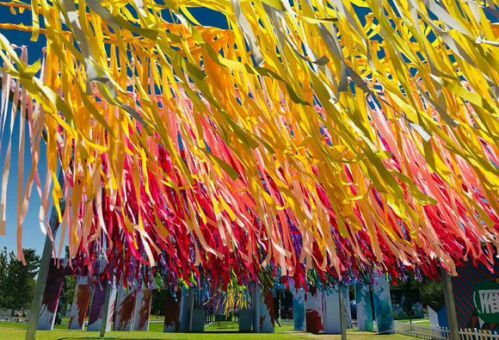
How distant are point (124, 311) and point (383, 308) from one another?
12934mm

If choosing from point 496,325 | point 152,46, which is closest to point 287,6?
point 152,46

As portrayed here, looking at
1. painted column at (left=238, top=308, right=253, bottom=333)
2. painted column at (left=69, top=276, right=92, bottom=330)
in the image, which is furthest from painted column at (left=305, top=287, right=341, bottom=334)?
painted column at (left=69, top=276, right=92, bottom=330)

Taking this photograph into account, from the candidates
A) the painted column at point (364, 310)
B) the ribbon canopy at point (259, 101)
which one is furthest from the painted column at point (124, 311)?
the ribbon canopy at point (259, 101)

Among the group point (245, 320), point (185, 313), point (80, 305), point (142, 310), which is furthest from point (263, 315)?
point (80, 305)

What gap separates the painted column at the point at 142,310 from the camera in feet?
69.0

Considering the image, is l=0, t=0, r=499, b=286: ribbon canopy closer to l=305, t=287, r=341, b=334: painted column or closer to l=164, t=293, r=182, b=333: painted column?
l=305, t=287, r=341, b=334: painted column

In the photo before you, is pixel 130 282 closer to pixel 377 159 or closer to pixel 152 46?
pixel 152 46

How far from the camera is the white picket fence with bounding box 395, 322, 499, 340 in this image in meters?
7.81

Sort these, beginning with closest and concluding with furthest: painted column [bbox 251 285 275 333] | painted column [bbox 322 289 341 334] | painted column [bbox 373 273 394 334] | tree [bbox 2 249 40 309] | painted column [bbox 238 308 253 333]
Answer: painted column [bbox 373 273 394 334], painted column [bbox 322 289 341 334], painted column [bbox 251 285 275 333], painted column [bbox 238 308 253 333], tree [bbox 2 249 40 309]

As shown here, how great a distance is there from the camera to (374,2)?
577mm

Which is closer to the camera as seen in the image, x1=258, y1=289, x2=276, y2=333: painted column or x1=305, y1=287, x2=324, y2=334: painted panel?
x1=305, y1=287, x2=324, y2=334: painted panel

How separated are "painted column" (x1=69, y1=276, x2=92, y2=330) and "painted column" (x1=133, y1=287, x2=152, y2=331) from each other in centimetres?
245

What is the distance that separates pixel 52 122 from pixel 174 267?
1232 millimetres

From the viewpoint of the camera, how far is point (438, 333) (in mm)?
12102
